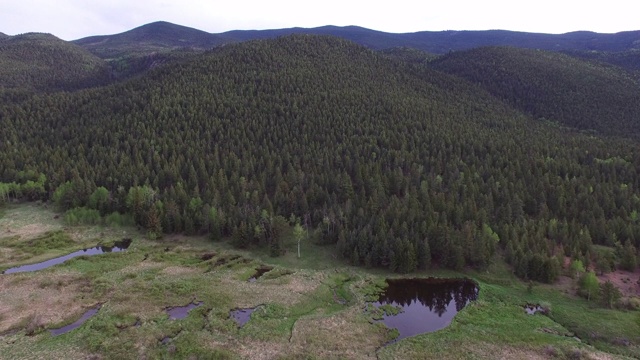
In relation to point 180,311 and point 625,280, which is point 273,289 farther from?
point 625,280

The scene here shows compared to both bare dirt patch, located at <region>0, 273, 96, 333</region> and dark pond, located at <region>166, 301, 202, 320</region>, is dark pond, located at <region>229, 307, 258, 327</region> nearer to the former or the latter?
dark pond, located at <region>166, 301, 202, 320</region>

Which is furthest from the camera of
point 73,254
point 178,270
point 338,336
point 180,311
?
point 73,254

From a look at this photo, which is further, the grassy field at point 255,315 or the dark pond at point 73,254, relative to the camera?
the dark pond at point 73,254

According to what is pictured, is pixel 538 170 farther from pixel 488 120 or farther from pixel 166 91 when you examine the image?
pixel 166 91

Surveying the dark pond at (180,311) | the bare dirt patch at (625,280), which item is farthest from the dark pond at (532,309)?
the dark pond at (180,311)

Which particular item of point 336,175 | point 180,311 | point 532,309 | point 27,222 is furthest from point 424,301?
point 27,222

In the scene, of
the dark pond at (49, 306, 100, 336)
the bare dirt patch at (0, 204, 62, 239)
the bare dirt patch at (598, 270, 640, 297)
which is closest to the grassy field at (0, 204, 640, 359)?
the dark pond at (49, 306, 100, 336)

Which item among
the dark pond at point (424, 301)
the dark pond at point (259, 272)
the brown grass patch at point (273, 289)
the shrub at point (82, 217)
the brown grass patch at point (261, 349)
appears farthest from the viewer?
the shrub at point (82, 217)

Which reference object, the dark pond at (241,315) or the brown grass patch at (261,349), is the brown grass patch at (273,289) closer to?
the dark pond at (241,315)
